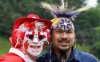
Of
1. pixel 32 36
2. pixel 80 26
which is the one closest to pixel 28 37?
pixel 32 36

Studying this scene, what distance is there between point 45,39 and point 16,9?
3579 cm

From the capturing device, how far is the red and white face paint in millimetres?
5281

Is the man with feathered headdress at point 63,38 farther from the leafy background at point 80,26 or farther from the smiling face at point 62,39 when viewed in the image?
the leafy background at point 80,26

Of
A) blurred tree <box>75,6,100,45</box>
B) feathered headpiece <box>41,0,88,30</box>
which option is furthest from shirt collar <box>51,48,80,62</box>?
blurred tree <box>75,6,100,45</box>

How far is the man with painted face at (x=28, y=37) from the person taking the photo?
5.25 meters

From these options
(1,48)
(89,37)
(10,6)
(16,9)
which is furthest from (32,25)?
(89,37)

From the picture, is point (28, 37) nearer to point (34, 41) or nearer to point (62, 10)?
point (34, 41)

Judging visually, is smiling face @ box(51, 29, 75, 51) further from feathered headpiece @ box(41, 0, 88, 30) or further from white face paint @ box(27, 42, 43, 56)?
white face paint @ box(27, 42, 43, 56)

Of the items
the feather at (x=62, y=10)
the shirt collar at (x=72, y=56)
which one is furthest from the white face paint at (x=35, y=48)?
the feather at (x=62, y=10)

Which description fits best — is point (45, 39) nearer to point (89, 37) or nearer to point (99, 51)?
point (99, 51)

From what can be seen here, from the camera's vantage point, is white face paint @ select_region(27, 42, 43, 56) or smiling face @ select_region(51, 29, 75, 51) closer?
white face paint @ select_region(27, 42, 43, 56)

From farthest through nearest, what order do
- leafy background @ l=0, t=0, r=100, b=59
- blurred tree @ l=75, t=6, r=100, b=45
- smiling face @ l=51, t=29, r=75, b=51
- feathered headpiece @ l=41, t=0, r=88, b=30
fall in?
blurred tree @ l=75, t=6, r=100, b=45, leafy background @ l=0, t=0, r=100, b=59, feathered headpiece @ l=41, t=0, r=88, b=30, smiling face @ l=51, t=29, r=75, b=51

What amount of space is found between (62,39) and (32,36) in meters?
0.49

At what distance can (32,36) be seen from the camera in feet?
17.5
